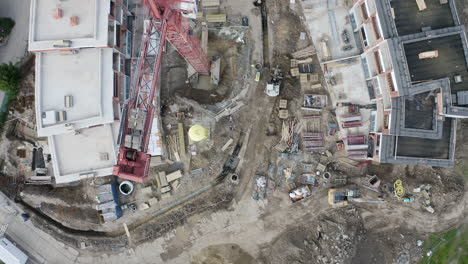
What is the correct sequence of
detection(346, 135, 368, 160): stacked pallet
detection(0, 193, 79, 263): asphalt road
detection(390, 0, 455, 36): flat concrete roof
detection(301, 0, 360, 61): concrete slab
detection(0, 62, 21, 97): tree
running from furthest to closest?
detection(0, 193, 79, 263): asphalt road, detection(301, 0, 360, 61): concrete slab, detection(346, 135, 368, 160): stacked pallet, detection(0, 62, 21, 97): tree, detection(390, 0, 455, 36): flat concrete roof

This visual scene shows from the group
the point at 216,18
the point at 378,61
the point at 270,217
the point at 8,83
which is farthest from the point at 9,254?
the point at 378,61

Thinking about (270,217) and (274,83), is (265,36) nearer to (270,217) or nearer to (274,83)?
(274,83)

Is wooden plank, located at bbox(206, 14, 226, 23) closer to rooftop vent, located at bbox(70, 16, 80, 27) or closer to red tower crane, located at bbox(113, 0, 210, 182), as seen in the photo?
red tower crane, located at bbox(113, 0, 210, 182)

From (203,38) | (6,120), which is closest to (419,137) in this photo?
(203,38)

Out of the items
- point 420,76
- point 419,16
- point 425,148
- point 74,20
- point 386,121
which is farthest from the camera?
point 386,121

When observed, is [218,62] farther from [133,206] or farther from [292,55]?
[133,206]

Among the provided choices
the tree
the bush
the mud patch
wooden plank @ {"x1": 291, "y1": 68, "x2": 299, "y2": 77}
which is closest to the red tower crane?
wooden plank @ {"x1": 291, "y1": 68, "x2": 299, "y2": 77}

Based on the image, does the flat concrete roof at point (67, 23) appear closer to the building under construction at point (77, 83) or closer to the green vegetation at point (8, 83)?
the building under construction at point (77, 83)
